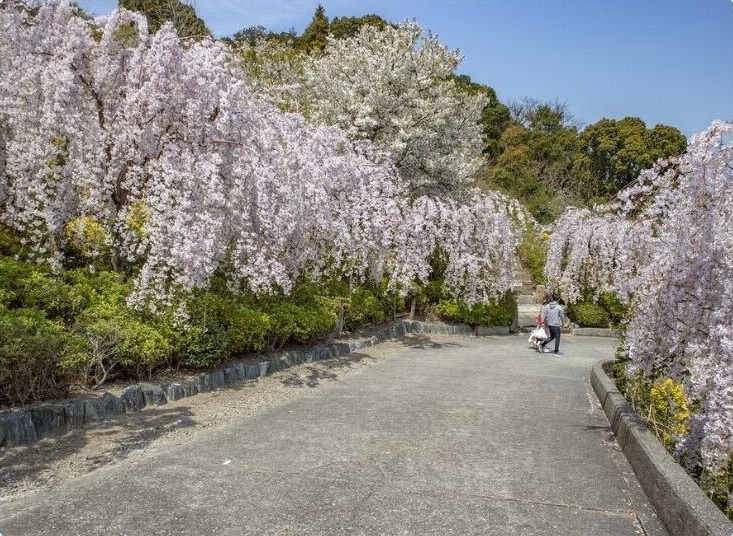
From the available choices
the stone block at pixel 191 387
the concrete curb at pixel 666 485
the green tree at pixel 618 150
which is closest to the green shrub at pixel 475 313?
the concrete curb at pixel 666 485

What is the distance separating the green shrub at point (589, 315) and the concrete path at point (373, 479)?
13.5 m

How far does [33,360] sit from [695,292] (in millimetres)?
7397

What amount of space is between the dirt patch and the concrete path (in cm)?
24

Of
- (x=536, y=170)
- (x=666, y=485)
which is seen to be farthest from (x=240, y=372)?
(x=536, y=170)

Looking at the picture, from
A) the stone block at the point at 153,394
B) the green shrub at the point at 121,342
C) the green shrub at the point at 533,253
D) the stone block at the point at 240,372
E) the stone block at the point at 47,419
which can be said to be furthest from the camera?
the green shrub at the point at 533,253

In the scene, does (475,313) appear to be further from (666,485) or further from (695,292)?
(666,485)

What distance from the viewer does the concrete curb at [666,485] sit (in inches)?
156

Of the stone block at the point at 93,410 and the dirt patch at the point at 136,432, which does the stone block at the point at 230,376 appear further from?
the stone block at the point at 93,410

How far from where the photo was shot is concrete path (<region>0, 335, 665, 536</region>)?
446 cm

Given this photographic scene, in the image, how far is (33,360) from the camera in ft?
20.5

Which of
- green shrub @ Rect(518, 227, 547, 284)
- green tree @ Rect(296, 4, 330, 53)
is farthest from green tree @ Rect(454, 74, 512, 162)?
green shrub @ Rect(518, 227, 547, 284)

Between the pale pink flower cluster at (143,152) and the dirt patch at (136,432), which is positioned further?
the pale pink flower cluster at (143,152)

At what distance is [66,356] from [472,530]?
513cm

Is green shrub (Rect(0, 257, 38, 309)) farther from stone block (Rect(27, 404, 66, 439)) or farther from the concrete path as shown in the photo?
the concrete path
